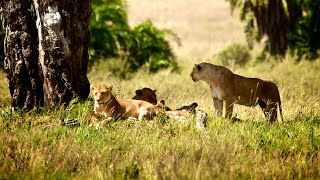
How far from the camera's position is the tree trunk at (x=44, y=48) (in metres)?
9.88

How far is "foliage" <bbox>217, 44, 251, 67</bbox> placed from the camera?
2386 cm

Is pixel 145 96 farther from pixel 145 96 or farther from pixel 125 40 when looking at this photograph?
pixel 125 40

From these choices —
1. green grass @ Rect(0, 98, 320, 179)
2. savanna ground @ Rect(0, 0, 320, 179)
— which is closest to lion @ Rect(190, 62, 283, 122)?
savanna ground @ Rect(0, 0, 320, 179)

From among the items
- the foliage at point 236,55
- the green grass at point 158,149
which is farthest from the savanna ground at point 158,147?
the foliage at point 236,55

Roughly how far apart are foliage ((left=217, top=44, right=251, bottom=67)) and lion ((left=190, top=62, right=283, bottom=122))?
12948 millimetres

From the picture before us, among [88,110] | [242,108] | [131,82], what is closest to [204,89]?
[131,82]

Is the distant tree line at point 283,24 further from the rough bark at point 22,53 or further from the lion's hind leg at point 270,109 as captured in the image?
the rough bark at point 22,53

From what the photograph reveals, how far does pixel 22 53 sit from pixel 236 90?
3413 millimetres

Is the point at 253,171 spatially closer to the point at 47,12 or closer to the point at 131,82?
the point at 47,12

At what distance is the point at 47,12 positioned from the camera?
9828 millimetres

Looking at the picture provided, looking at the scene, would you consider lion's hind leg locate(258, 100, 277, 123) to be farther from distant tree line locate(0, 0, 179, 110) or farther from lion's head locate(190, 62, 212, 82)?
distant tree line locate(0, 0, 179, 110)

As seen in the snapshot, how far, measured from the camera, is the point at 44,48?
991cm

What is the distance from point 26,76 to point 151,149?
3194mm

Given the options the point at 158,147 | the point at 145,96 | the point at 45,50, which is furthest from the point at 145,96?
the point at 158,147
